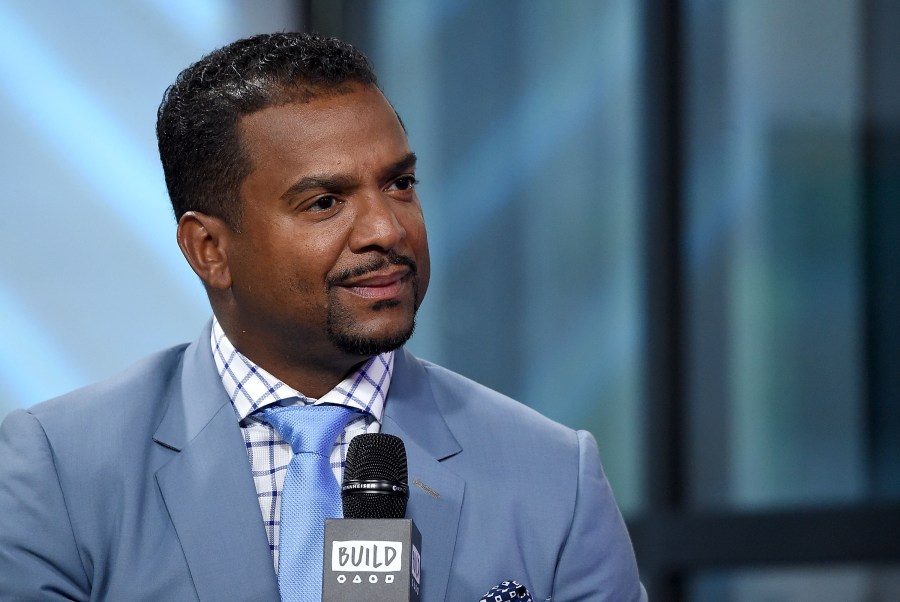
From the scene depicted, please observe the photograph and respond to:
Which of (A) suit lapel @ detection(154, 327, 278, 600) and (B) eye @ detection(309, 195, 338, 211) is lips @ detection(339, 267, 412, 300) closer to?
(B) eye @ detection(309, 195, 338, 211)

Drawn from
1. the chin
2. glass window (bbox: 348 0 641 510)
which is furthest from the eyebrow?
glass window (bbox: 348 0 641 510)

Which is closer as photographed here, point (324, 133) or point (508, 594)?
point (508, 594)

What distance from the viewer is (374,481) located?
141 cm

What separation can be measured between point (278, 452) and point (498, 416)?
358 mm

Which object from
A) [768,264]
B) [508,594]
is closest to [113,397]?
[508,594]

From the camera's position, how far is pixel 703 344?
4.11 meters

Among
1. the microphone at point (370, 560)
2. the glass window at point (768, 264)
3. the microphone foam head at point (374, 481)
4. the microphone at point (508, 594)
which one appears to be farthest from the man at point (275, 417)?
the glass window at point (768, 264)

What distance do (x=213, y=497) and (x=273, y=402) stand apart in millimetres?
179

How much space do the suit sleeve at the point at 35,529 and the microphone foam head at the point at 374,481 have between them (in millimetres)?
514

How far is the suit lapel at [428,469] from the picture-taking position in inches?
69.3

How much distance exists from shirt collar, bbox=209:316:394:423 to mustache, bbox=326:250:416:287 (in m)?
0.20

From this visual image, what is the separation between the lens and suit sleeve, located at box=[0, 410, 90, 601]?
5.52ft

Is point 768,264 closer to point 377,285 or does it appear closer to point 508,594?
point 377,285

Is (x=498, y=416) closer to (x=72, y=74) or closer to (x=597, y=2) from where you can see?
(x=72, y=74)
